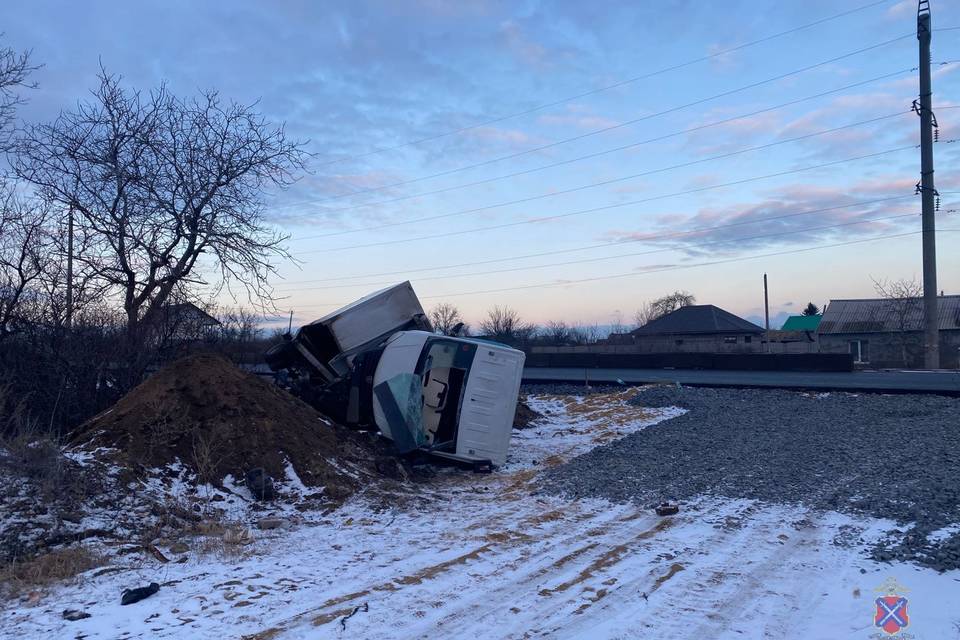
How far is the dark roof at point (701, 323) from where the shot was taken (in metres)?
65.4

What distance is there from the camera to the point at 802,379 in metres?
26.4

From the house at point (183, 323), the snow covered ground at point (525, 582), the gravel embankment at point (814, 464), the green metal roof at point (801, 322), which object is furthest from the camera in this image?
the green metal roof at point (801, 322)

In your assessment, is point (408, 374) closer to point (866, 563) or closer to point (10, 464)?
point (10, 464)

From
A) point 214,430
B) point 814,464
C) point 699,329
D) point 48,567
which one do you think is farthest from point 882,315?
point 48,567

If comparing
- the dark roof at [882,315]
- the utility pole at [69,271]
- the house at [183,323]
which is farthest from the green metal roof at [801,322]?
the utility pole at [69,271]

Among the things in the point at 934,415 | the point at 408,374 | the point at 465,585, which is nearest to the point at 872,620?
the point at 465,585

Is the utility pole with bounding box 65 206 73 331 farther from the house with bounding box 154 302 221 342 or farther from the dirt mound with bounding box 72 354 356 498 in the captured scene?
the dirt mound with bounding box 72 354 356 498

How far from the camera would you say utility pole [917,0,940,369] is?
3095cm

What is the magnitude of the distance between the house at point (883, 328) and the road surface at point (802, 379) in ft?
82.8

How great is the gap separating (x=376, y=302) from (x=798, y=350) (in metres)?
41.4

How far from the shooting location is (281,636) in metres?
4.92

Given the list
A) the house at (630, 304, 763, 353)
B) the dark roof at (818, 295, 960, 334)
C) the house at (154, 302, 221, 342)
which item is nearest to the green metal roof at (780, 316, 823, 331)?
the house at (630, 304, 763, 353)

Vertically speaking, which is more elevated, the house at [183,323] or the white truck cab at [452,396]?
the house at [183,323]

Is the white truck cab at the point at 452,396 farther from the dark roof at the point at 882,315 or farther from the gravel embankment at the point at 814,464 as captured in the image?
the dark roof at the point at 882,315
